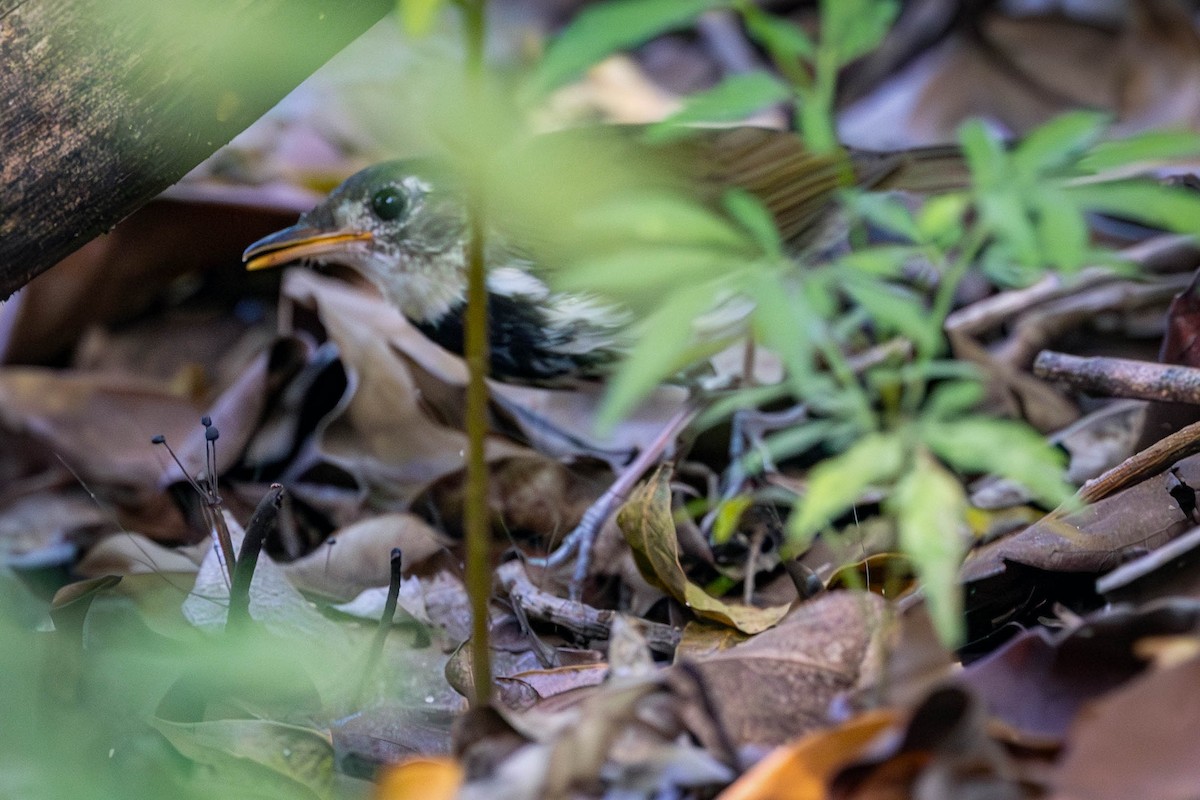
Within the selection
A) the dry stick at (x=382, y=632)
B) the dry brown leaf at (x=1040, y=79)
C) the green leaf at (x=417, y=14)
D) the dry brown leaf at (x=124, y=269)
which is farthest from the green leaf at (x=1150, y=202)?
the dry brown leaf at (x=1040, y=79)

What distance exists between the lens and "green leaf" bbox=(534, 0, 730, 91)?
4.51ft

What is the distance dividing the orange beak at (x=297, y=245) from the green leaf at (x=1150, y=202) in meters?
2.49

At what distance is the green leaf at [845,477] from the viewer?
49.7 inches

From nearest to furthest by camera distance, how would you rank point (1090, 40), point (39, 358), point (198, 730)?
point (198, 730) → point (39, 358) → point (1090, 40)

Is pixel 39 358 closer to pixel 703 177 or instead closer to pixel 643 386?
pixel 703 177

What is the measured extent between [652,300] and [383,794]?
7.30 feet

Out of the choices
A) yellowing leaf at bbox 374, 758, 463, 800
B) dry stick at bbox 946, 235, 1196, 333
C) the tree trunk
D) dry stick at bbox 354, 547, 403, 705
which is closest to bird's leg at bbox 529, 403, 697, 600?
dry stick at bbox 354, 547, 403, 705

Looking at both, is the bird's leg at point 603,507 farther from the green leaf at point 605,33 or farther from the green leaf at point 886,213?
the green leaf at point 605,33

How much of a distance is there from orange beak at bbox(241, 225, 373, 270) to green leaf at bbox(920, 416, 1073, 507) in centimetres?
246

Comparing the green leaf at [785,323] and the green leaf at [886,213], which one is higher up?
the green leaf at [785,323]

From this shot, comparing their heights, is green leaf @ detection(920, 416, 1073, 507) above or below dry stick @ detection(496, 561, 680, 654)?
above

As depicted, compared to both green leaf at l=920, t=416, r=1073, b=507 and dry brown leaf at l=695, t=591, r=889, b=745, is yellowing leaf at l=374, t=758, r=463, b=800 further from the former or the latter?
green leaf at l=920, t=416, r=1073, b=507

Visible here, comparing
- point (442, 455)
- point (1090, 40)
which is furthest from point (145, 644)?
point (1090, 40)

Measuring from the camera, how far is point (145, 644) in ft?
6.58
